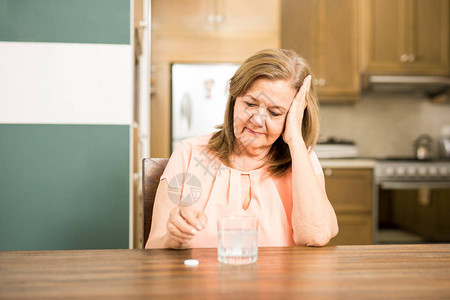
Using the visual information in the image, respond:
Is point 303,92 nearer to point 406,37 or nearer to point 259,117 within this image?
point 259,117

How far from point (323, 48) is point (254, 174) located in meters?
2.46

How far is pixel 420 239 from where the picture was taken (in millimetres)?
3031

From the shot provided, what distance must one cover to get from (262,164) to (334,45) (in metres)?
Answer: 2.44

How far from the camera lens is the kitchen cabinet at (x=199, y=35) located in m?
3.07

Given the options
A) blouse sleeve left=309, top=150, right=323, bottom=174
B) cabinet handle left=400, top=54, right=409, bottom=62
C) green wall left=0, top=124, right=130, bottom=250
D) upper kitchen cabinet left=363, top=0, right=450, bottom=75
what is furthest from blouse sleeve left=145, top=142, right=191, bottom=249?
cabinet handle left=400, top=54, right=409, bottom=62

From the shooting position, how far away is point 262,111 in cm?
119

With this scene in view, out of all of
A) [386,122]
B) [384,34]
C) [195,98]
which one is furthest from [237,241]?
[386,122]

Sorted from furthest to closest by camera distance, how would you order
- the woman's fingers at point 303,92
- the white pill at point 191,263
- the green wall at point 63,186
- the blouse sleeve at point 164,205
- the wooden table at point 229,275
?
the green wall at point 63,186 → the woman's fingers at point 303,92 → the blouse sleeve at point 164,205 → the white pill at point 191,263 → the wooden table at point 229,275

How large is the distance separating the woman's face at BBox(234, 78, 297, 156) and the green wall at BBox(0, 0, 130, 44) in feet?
2.46

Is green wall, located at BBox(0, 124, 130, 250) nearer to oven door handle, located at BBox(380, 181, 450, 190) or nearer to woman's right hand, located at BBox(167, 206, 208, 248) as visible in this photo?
woman's right hand, located at BBox(167, 206, 208, 248)

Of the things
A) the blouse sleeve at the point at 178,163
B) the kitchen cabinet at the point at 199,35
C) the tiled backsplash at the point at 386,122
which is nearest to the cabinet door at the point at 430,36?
the tiled backsplash at the point at 386,122

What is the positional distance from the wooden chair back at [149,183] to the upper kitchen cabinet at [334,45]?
8.10 ft

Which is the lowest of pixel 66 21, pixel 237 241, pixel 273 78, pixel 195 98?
pixel 237 241

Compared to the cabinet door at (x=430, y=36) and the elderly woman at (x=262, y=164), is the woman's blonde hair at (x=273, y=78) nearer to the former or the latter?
the elderly woman at (x=262, y=164)
